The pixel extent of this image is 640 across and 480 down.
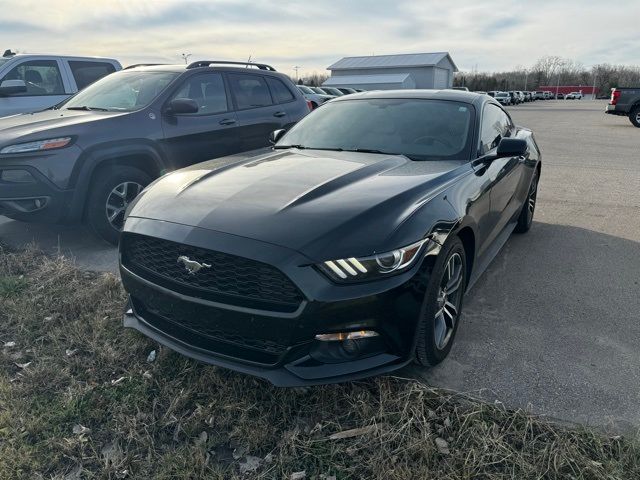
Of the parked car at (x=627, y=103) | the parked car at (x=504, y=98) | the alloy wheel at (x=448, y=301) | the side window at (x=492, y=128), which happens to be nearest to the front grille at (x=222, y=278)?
the alloy wheel at (x=448, y=301)

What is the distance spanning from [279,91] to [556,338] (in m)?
4.79

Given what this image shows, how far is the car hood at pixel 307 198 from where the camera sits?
2312mm

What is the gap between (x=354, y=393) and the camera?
2604mm

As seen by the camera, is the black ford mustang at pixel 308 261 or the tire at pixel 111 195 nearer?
the black ford mustang at pixel 308 261

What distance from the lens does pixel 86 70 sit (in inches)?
328

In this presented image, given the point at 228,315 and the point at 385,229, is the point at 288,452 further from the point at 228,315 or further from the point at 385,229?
the point at 385,229

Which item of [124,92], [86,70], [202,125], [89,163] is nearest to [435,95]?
[202,125]

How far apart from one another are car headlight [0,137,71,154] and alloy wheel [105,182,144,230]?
64cm

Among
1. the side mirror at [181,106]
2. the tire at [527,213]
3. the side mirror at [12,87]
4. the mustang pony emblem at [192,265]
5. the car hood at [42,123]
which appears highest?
the side mirror at [12,87]

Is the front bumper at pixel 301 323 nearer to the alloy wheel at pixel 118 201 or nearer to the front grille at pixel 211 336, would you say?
the front grille at pixel 211 336

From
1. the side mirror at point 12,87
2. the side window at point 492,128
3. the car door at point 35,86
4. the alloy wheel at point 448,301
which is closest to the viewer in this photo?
the alloy wheel at point 448,301

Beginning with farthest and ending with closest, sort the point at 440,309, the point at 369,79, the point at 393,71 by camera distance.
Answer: the point at 393,71 → the point at 369,79 → the point at 440,309

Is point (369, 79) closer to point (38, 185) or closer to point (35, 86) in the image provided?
point (35, 86)

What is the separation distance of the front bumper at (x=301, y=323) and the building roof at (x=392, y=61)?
61.5 m
